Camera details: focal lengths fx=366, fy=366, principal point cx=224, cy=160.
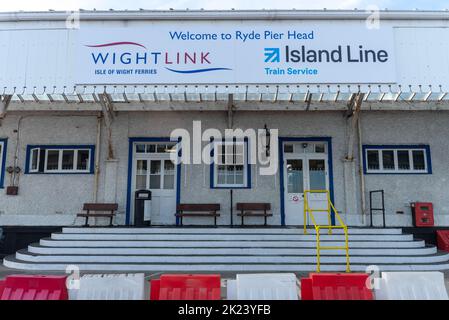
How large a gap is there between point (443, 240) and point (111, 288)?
9381mm

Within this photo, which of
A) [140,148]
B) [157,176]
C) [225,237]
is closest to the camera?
[225,237]

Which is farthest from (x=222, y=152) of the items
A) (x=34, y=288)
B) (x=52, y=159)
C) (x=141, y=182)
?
(x=34, y=288)

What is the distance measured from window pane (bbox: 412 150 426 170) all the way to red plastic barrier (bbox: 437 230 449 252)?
1931mm

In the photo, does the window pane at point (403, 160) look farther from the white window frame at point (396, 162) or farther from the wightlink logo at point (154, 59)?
the wightlink logo at point (154, 59)

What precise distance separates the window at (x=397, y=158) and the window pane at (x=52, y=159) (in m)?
9.34

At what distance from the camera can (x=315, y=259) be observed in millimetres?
8273

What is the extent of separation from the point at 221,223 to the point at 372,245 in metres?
4.17

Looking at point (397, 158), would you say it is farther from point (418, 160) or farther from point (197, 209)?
point (197, 209)

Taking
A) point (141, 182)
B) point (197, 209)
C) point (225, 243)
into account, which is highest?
point (141, 182)

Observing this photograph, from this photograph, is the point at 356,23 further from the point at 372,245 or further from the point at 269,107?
the point at 372,245

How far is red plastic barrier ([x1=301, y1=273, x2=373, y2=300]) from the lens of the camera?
13.7ft

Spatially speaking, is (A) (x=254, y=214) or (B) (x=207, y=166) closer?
(A) (x=254, y=214)

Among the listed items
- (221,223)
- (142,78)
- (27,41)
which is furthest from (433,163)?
(27,41)

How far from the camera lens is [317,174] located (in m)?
11.2
